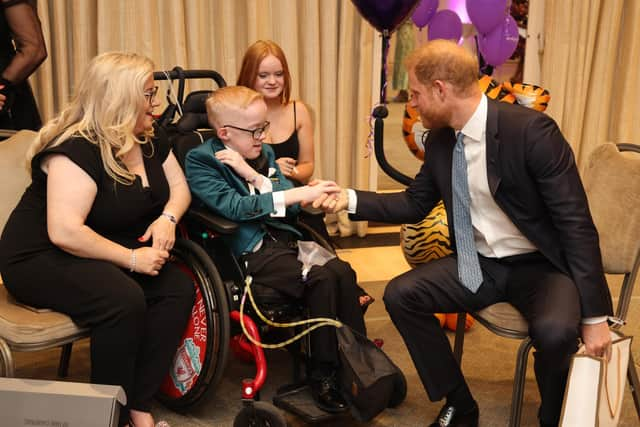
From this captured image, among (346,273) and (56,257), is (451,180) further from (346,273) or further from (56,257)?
(56,257)

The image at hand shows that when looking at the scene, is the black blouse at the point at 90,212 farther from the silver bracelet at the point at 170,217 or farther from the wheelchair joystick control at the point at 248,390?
the wheelchair joystick control at the point at 248,390

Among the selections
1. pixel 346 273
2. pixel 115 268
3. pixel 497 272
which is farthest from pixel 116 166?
pixel 497 272

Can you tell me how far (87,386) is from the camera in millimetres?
1971

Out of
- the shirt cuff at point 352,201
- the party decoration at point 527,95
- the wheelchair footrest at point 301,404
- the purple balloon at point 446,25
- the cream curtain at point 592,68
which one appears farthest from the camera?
the cream curtain at point 592,68

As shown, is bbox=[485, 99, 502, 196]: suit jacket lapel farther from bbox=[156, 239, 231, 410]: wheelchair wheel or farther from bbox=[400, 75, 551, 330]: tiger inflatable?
bbox=[156, 239, 231, 410]: wheelchair wheel

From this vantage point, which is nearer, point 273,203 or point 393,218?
point 273,203

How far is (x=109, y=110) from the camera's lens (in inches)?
84.0

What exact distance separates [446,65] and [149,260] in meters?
1.01

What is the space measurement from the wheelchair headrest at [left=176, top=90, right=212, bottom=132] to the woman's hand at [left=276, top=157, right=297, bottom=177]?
29 cm

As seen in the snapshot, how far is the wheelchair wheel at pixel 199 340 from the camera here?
2.20 metres

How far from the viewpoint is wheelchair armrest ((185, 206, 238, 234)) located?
2.20m

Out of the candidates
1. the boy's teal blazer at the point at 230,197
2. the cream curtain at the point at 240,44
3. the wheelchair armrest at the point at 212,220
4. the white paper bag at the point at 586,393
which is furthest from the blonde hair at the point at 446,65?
the cream curtain at the point at 240,44

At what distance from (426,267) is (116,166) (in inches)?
38.0

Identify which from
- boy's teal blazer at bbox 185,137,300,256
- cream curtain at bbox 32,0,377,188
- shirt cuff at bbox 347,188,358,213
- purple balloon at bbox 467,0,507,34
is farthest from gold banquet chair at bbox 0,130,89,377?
purple balloon at bbox 467,0,507,34
